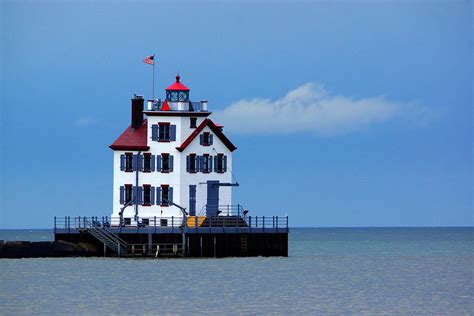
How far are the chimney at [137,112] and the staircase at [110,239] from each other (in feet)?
30.5

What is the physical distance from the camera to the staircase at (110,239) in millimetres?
87812

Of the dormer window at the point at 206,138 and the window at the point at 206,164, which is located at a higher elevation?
the dormer window at the point at 206,138

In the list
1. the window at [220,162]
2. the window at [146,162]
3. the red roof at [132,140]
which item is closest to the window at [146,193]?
the window at [146,162]

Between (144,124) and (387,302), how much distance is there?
31796 mm

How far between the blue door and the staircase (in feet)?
20.9

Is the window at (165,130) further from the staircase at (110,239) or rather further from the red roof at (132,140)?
the staircase at (110,239)

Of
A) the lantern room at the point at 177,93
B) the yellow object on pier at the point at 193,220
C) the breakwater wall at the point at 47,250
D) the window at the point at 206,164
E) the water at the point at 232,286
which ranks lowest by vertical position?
the water at the point at 232,286

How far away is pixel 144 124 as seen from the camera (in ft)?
311

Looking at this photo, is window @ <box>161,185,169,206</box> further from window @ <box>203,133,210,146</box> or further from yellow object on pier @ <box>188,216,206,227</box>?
window @ <box>203,133,210,146</box>

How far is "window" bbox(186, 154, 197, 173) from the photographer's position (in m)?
91.6

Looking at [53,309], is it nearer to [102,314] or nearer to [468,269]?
[102,314]

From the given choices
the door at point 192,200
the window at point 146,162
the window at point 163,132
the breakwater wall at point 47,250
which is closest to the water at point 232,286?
the breakwater wall at point 47,250

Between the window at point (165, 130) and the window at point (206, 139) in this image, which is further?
the window at point (165, 130)

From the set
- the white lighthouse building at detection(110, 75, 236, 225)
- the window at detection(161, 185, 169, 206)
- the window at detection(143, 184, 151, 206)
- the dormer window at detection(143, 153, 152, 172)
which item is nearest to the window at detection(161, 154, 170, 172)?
the white lighthouse building at detection(110, 75, 236, 225)
